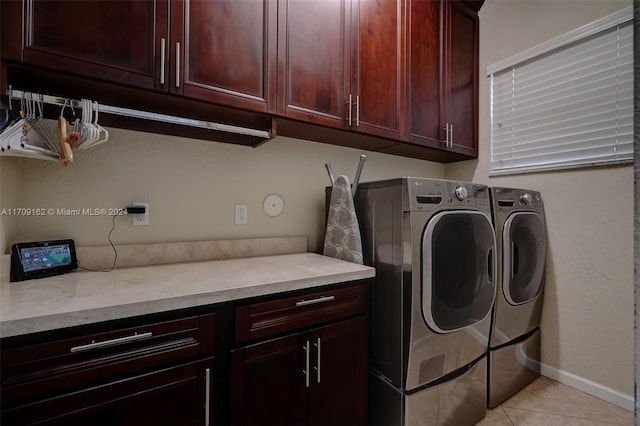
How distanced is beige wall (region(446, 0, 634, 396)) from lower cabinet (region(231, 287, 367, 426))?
1.62 meters

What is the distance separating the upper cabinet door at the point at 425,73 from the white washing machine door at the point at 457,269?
0.77 metres

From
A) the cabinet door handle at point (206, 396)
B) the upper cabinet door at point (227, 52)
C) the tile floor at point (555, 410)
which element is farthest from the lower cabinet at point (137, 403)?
the tile floor at point (555, 410)

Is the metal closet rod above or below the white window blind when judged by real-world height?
below

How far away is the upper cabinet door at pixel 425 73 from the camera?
1893 mm

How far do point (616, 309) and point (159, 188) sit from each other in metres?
Answer: 2.77

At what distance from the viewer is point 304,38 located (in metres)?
1.45

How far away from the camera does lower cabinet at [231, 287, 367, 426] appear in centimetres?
101

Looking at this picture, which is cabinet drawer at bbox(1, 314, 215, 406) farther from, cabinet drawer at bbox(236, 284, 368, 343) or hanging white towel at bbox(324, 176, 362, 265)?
hanging white towel at bbox(324, 176, 362, 265)

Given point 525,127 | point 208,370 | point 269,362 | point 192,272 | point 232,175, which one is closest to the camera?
point 208,370

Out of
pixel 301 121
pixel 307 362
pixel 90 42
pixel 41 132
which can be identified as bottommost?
pixel 307 362

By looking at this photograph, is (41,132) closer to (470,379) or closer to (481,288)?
(481,288)

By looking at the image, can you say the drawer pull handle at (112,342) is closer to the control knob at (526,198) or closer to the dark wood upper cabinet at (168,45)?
the dark wood upper cabinet at (168,45)

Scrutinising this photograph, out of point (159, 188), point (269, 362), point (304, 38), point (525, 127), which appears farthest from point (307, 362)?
point (525, 127)

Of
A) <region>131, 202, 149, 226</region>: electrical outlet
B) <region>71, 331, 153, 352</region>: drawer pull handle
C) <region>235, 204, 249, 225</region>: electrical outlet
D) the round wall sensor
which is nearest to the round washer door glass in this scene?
the round wall sensor
